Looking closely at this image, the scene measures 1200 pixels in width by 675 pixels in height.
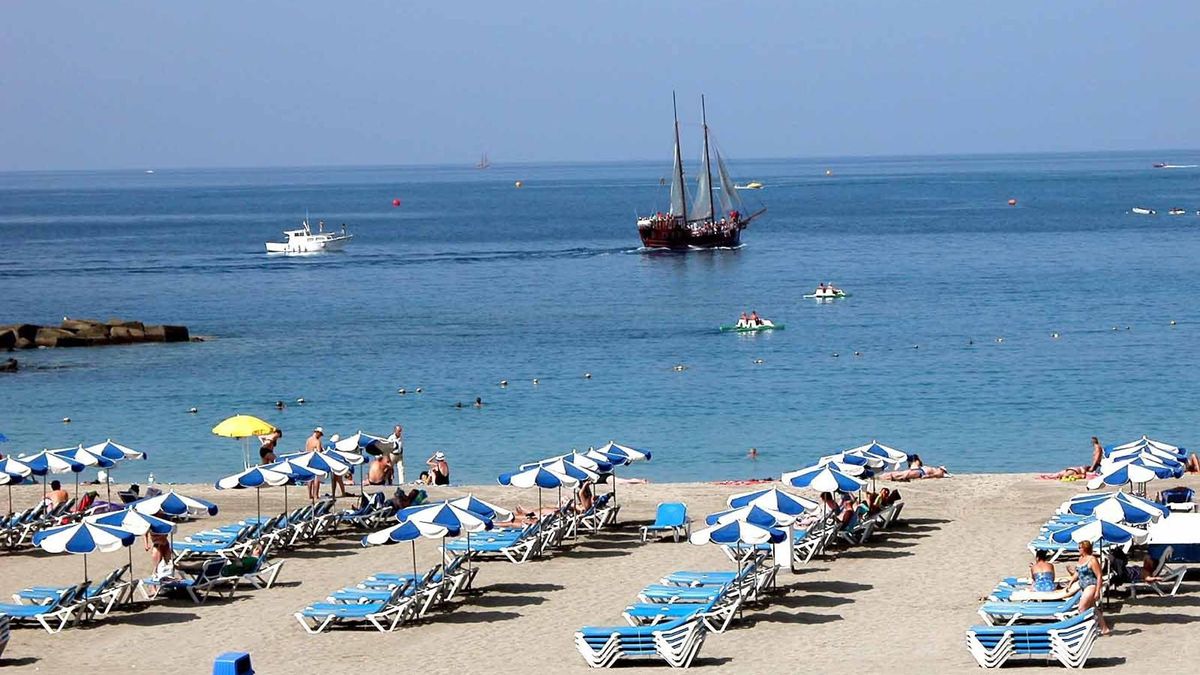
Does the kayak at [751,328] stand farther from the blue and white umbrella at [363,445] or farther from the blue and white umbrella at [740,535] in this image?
the blue and white umbrella at [740,535]

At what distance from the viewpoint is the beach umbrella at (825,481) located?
23703mm

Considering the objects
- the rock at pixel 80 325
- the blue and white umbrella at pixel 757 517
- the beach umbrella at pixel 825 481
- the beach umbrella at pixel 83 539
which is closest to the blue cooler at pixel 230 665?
the beach umbrella at pixel 83 539

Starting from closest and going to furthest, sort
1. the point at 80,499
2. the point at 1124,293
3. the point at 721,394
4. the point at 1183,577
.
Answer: the point at 1183,577 → the point at 80,499 → the point at 721,394 → the point at 1124,293

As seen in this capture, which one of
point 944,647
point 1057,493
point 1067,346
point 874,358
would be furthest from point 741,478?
point 1067,346

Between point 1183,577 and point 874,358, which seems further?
point 874,358

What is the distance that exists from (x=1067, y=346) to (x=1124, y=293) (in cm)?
2232

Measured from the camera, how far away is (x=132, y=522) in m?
21.3

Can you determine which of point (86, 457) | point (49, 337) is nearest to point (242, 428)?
point (86, 457)

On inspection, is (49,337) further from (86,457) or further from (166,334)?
(86,457)

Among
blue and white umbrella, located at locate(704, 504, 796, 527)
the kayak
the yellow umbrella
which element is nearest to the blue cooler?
blue and white umbrella, located at locate(704, 504, 796, 527)

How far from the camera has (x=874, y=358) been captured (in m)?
60.3

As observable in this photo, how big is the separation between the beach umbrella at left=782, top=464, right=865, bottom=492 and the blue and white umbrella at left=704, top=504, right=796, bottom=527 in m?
2.45

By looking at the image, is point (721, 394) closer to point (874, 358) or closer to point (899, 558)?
point (874, 358)

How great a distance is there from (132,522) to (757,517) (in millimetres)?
7687
